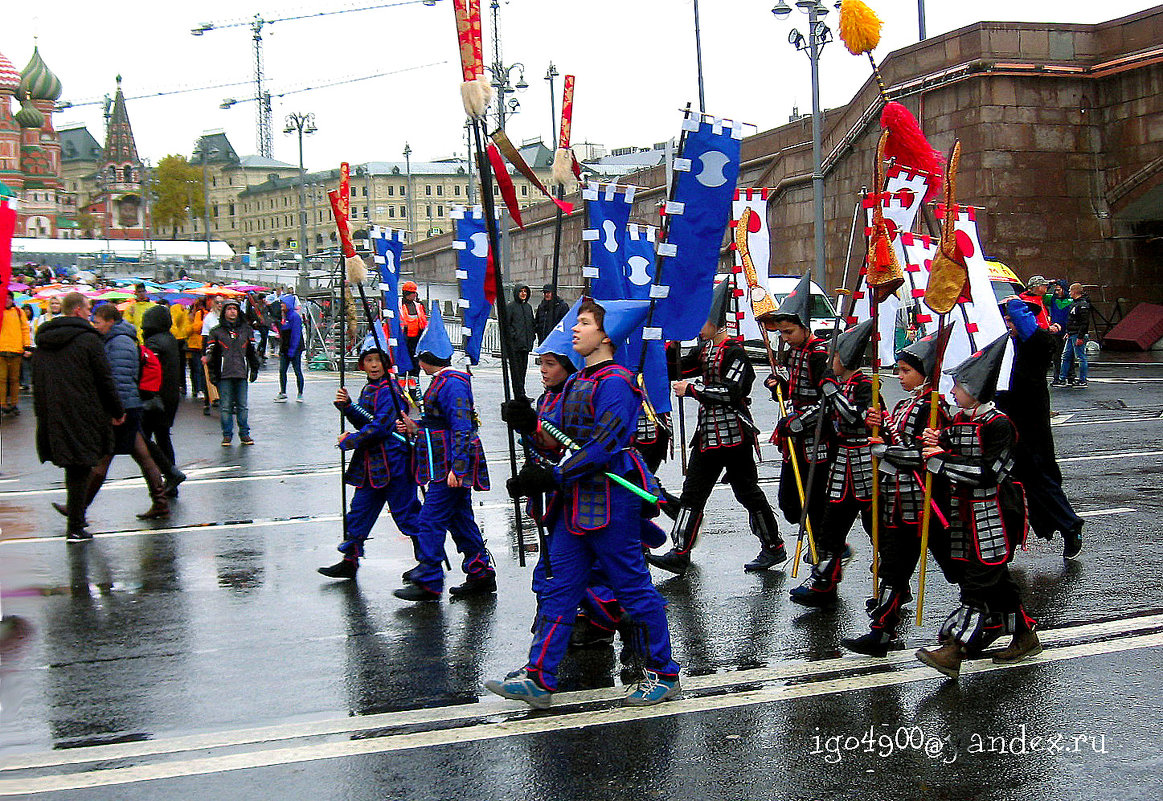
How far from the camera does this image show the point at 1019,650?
5812mm

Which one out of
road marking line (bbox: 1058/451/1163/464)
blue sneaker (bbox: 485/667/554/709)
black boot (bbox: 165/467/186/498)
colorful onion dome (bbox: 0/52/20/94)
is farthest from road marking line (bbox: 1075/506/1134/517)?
colorful onion dome (bbox: 0/52/20/94)

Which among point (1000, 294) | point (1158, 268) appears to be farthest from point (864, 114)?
point (1000, 294)

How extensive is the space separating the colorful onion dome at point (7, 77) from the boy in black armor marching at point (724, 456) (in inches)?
3282

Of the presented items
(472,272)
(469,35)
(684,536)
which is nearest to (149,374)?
(472,272)

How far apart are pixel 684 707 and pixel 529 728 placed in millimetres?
704

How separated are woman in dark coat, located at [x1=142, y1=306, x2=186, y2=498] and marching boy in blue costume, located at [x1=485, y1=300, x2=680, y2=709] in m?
6.52

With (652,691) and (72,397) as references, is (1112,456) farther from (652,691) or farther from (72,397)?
(72,397)

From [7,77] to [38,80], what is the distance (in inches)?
1191

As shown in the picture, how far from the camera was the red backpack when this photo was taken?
1076cm

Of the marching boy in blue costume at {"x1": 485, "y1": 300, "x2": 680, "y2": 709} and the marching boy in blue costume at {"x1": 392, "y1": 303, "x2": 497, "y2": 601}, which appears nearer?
the marching boy in blue costume at {"x1": 485, "y1": 300, "x2": 680, "y2": 709}

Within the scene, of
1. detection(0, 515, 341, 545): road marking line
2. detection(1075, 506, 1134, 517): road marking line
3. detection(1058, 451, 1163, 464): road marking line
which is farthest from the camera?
detection(1058, 451, 1163, 464): road marking line

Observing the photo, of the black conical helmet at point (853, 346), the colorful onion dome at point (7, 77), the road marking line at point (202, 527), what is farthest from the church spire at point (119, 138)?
the black conical helmet at point (853, 346)

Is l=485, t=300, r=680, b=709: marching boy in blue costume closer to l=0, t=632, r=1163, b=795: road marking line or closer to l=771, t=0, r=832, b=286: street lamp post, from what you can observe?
l=0, t=632, r=1163, b=795: road marking line

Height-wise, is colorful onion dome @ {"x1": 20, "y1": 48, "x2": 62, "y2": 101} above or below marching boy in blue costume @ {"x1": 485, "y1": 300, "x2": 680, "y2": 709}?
above
